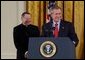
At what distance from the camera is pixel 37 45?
290 centimetres

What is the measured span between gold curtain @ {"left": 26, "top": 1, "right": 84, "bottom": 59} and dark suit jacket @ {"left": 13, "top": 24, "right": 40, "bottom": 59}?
223 centimetres

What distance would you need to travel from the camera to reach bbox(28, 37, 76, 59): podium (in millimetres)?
2875

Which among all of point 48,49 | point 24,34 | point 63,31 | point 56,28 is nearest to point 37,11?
point 24,34

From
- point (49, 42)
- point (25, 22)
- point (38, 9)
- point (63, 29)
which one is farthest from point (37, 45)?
point (38, 9)

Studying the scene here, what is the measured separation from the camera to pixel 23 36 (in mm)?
4762

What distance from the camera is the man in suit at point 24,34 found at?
15.3 feet

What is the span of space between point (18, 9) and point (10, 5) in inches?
9.3

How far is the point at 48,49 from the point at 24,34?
6.18 feet

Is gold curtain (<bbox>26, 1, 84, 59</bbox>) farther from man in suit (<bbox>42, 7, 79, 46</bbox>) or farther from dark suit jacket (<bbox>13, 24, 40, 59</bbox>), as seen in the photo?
man in suit (<bbox>42, 7, 79, 46</bbox>)

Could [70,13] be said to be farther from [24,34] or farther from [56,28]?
[56,28]

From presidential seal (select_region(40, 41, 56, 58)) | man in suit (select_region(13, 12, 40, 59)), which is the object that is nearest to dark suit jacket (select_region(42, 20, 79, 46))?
presidential seal (select_region(40, 41, 56, 58))

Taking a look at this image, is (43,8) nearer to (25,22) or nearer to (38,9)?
(38,9)

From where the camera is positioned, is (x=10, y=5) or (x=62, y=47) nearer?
(x=62, y=47)

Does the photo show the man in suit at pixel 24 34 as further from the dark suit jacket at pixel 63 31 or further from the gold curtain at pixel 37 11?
the gold curtain at pixel 37 11
